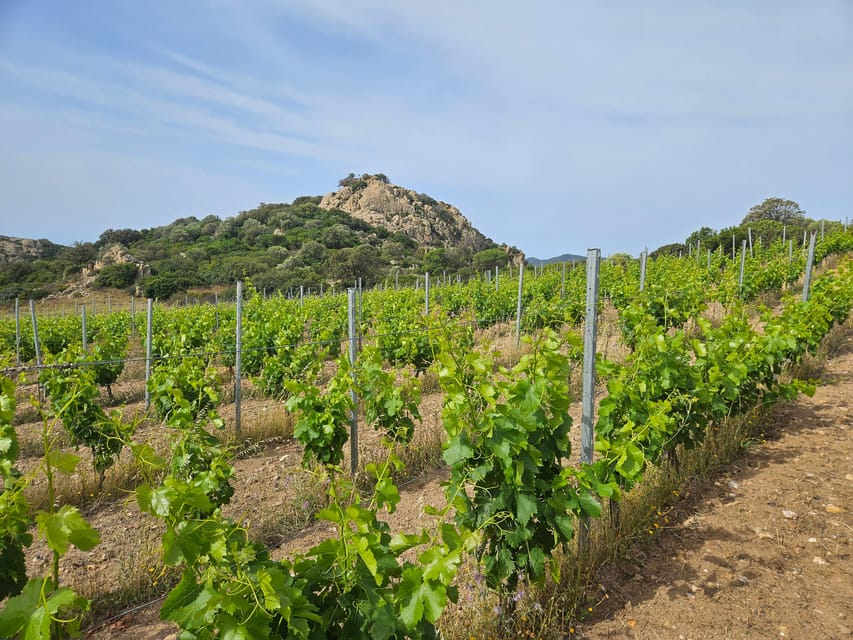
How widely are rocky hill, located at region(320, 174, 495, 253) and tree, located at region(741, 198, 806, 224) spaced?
30107mm

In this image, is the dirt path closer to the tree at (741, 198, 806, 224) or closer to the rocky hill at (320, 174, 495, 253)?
the tree at (741, 198, 806, 224)

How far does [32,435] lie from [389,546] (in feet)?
21.1

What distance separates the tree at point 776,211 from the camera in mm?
40875

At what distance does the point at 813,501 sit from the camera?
10.9ft

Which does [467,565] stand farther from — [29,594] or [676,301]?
[676,301]

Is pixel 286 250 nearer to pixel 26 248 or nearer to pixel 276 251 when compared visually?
pixel 276 251

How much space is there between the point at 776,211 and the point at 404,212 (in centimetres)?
4353

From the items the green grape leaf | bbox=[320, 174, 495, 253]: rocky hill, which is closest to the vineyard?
the green grape leaf

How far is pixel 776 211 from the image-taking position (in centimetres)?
4216

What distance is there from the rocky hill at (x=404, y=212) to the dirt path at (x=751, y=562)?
59.1m

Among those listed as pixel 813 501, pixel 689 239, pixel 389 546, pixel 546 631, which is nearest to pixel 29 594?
pixel 389 546

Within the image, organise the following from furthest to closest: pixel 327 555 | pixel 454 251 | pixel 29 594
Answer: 1. pixel 454 251
2. pixel 327 555
3. pixel 29 594

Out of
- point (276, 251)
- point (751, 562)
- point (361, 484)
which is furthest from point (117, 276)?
point (751, 562)

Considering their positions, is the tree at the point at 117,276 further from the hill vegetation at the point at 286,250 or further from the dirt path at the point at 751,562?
the dirt path at the point at 751,562
